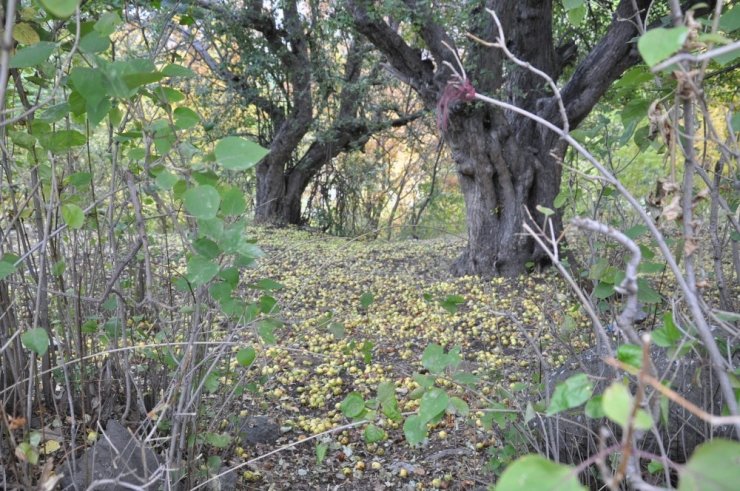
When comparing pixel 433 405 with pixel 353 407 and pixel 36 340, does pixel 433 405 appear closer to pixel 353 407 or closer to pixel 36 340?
pixel 353 407

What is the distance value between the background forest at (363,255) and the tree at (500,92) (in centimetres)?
2

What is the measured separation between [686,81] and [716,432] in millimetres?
1224

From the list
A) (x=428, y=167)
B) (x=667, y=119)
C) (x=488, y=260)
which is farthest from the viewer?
(x=428, y=167)

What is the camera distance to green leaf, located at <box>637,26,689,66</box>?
0.59 m

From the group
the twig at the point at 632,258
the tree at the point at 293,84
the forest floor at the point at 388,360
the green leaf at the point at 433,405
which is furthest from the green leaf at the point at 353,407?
the tree at the point at 293,84

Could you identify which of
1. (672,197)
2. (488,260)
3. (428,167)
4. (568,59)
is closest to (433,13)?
(568,59)

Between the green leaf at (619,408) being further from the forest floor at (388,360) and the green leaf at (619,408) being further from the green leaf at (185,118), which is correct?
the green leaf at (185,118)

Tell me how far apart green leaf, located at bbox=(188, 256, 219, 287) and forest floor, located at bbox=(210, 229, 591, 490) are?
1.18 feet

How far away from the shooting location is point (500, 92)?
4.41m

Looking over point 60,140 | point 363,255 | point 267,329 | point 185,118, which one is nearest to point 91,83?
point 185,118

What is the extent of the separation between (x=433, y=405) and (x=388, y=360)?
7.52 feet

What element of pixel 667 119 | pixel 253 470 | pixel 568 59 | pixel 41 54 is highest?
pixel 568 59

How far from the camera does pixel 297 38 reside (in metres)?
7.03

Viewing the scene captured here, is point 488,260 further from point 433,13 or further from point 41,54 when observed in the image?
point 41,54
